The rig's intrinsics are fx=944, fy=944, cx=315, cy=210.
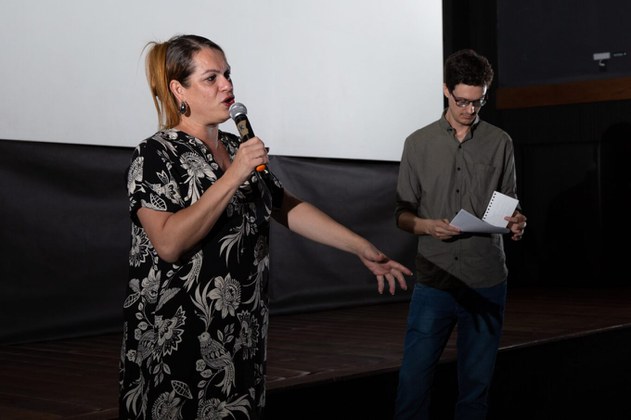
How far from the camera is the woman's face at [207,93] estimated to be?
71.9 inches

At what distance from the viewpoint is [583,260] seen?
7.48 metres

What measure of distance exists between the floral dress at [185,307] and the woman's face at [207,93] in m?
0.07

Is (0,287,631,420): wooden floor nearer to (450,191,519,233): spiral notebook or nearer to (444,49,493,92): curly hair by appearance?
(450,191,519,233): spiral notebook

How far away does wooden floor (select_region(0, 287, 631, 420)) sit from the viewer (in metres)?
3.08

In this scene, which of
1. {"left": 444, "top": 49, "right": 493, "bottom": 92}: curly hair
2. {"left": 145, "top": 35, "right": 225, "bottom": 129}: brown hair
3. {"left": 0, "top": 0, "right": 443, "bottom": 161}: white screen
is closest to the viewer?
{"left": 145, "top": 35, "right": 225, "bottom": 129}: brown hair

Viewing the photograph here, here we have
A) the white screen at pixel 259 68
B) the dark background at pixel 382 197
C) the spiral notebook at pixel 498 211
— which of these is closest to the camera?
the spiral notebook at pixel 498 211

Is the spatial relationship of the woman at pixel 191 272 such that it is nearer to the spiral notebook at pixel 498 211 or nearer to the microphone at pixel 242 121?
the microphone at pixel 242 121

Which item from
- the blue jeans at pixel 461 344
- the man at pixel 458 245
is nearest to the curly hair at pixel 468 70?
the man at pixel 458 245

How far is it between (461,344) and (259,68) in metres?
2.76

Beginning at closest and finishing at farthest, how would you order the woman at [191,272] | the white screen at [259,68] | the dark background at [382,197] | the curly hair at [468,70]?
1. the woman at [191,272]
2. the curly hair at [468,70]
3. the white screen at [259,68]
4. the dark background at [382,197]

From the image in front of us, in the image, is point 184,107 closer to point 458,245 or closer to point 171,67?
point 171,67

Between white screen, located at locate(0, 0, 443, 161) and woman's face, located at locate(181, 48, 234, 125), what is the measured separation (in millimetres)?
2603

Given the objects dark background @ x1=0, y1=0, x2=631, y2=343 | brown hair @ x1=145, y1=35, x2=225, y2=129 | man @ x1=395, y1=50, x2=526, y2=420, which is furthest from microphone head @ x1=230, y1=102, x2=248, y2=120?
dark background @ x1=0, y1=0, x2=631, y2=343

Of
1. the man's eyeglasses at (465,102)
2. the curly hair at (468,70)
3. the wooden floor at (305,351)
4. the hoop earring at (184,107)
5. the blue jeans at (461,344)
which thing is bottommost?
the wooden floor at (305,351)
